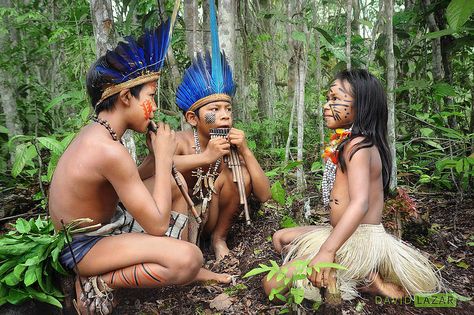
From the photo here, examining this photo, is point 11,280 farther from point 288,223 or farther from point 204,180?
point 288,223

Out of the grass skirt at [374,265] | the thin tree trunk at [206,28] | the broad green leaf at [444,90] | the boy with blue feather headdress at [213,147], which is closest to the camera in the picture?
the grass skirt at [374,265]

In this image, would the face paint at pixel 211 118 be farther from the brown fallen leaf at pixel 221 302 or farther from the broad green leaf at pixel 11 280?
the broad green leaf at pixel 11 280

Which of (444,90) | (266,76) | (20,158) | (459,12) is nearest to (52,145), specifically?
(20,158)

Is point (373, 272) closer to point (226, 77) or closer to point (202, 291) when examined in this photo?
point (202, 291)

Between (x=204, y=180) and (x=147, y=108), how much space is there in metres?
0.87

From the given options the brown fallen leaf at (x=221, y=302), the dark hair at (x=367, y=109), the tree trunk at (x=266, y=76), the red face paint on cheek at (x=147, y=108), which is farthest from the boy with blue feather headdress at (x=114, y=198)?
the tree trunk at (x=266, y=76)

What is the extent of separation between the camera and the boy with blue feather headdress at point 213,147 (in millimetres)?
2891

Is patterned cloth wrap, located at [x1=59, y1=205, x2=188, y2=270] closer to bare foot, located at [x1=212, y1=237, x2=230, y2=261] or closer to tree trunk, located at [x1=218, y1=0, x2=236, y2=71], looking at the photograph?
bare foot, located at [x1=212, y1=237, x2=230, y2=261]

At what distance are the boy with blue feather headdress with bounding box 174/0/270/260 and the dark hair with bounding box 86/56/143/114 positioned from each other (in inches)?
27.8

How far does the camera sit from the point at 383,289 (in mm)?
2291

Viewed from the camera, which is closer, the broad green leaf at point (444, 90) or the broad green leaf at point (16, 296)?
the broad green leaf at point (16, 296)

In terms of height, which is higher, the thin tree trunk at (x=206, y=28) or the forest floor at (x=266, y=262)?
the thin tree trunk at (x=206, y=28)

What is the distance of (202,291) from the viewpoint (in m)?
2.57

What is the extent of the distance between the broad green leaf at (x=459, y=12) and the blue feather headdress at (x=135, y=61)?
5.72ft
